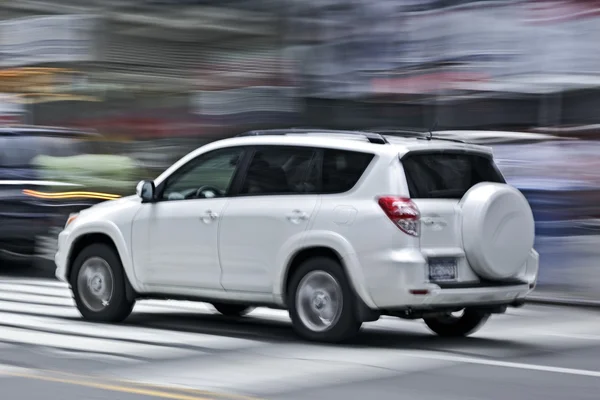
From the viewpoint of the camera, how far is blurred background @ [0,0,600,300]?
612 inches

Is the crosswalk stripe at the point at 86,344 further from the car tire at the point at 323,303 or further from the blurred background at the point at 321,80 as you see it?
the blurred background at the point at 321,80

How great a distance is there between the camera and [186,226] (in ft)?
37.1

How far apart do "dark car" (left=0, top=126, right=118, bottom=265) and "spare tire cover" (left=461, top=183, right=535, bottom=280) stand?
7.62 metres

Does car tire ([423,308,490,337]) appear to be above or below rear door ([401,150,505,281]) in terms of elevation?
below

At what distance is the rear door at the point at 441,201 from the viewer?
10117 mm

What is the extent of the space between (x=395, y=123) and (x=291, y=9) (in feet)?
9.97

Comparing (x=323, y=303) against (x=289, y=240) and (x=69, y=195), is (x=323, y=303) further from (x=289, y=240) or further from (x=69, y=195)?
(x=69, y=195)

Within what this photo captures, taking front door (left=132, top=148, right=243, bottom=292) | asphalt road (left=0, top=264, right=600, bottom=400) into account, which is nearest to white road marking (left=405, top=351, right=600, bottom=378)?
asphalt road (left=0, top=264, right=600, bottom=400)

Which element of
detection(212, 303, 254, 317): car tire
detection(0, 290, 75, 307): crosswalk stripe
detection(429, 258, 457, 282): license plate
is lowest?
detection(0, 290, 75, 307): crosswalk stripe

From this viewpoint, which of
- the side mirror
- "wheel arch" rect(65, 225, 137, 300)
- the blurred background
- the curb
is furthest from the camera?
the blurred background

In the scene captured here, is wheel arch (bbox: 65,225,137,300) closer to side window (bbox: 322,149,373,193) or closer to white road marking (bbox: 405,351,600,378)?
side window (bbox: 322,149,373,193)

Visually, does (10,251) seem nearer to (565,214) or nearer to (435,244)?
(565,214)

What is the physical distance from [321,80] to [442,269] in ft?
31.1

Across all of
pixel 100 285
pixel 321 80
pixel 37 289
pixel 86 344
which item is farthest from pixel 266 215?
pixel 321 80
